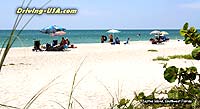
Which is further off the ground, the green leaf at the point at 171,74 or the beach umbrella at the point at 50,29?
the green leaf at the point at 171,74

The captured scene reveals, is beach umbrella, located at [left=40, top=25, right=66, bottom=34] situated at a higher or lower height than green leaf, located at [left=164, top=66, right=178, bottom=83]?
lower

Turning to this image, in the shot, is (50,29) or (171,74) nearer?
(171,74)

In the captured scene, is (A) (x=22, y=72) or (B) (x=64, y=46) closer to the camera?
(A) (x=22, y=72)

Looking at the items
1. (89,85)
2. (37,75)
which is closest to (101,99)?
(89,85)

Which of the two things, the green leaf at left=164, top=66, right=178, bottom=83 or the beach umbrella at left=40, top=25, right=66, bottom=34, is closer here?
the green leaf at left=164, top=66, right=178, bottom=83

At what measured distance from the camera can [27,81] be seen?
11086 millimetres

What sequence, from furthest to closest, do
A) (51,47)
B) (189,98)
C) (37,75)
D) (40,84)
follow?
(51,47)
(37,75)
(40,84)
(189,98)

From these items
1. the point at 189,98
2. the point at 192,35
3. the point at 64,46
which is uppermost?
the point at 192,35

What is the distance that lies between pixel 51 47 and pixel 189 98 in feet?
81.7

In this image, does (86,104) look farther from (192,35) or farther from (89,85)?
(192,35)

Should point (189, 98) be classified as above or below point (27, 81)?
above

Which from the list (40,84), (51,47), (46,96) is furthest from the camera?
(51,47)

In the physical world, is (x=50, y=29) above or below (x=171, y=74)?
Answer: below

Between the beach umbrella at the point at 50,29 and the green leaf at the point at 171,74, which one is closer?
the green leaf at the point at 171,74
